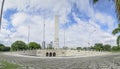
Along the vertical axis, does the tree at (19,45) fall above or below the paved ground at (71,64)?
above

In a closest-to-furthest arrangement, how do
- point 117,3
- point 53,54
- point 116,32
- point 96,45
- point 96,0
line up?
point 117,3
point 96,0
point 116,32
point 53,54
point 96,45

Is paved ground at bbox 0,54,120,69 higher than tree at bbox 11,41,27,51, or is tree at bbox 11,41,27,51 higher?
tree at bbox 11,41,27,51

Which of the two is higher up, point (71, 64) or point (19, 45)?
point (19, 45)

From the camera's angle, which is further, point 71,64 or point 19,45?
point 19,45

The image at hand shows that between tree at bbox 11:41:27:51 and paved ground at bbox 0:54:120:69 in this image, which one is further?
tree at bbox 11:41:27:51

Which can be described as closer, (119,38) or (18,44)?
(119,38)

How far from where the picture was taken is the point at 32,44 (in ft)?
639

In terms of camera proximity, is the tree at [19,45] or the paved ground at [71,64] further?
the tree at [19,45]

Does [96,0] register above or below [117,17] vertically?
above

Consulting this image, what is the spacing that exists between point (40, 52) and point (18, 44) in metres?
68.6

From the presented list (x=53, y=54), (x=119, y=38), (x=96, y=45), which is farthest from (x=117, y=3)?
(x=96, y=45)

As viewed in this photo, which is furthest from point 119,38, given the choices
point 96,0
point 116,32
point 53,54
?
point 53,54

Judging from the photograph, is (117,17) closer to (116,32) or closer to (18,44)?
(116,32)

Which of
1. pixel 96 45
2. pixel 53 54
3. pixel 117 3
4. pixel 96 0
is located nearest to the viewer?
pixel 117 3
